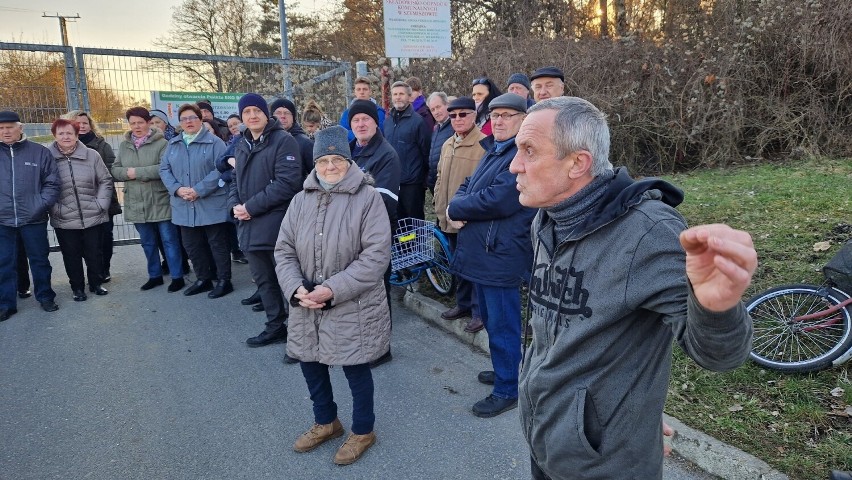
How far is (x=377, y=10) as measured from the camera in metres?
20.2

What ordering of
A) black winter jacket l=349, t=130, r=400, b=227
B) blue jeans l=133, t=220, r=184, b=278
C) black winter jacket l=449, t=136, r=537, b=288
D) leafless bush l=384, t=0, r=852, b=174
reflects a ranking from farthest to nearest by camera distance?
1. leafless bush l=384, t=0, r=852, b=174
2. blue jeans l=133, t=220, r=184, b=278
3. black winter jacket l=349, t=130, r=400, b=227
4. black winter jacket l=449, t=136, r=537, b=288

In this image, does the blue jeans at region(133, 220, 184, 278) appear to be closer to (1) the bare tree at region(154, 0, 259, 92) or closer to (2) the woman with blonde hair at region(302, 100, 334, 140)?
(2) the woman with blonde hair at region(302, 100, 334, 140)

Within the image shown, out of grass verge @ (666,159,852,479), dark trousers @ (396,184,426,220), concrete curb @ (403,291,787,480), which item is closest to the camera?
concrete curb @ (403,291,787,480)

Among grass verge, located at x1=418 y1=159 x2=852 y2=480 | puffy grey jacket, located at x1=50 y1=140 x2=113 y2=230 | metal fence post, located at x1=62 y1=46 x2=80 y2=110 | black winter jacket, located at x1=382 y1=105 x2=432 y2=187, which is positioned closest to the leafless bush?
grass verge, located at x1=418 y1=159 x2=852 y2=480

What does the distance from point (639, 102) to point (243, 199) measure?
24.6 ft

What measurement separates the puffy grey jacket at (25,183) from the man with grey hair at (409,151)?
374 cm

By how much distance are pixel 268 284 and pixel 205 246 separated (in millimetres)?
1951

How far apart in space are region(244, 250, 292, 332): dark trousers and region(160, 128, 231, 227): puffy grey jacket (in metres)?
1.51

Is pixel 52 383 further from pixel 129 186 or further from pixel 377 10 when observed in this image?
pixel 377 10

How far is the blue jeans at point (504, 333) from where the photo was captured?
369 centimetres

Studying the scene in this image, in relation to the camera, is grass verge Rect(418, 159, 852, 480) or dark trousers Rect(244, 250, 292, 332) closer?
grass verge Rect(418, 159, 852, 480)

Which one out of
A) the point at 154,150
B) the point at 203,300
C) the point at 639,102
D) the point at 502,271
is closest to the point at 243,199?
the point at 203,300

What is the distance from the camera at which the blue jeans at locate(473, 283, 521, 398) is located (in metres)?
3.69

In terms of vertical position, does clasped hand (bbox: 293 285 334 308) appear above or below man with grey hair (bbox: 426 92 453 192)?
below
